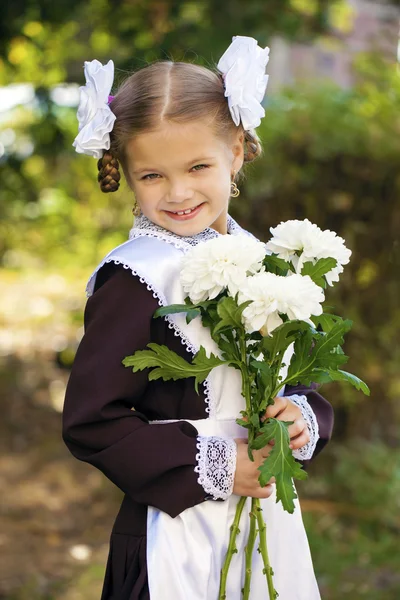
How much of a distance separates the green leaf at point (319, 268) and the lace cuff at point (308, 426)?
1.06ft

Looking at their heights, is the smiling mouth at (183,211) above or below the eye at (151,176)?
below

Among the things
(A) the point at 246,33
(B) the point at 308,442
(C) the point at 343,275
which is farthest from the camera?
(C) the point at 343,275

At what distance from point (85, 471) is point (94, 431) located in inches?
150


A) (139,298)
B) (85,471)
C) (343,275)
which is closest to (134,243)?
(139,298)

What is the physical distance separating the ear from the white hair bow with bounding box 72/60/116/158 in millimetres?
309

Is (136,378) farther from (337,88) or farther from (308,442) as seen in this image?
(337,88)

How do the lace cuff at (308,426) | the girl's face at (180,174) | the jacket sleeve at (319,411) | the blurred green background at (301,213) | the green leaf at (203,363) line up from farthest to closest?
the blurred green background at (301,213) < the jacket sleeve at (319,411) < the lace cuff at (308,426) < the girl's face at (180,174) < the green leaf at (203,363)

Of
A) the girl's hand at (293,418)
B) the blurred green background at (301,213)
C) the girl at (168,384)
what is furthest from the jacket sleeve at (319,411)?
the blurred green background at (301,213)

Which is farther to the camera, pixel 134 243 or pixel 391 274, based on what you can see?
pixel 391 274

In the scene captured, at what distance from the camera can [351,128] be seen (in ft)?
15.2

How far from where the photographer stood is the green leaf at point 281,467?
1717 mm

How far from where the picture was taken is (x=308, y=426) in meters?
2.05

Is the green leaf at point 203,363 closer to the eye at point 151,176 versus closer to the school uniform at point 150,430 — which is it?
the school uniform at point 150,430

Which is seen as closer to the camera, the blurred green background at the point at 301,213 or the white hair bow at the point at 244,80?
the white hair bow at the point at 244,80
